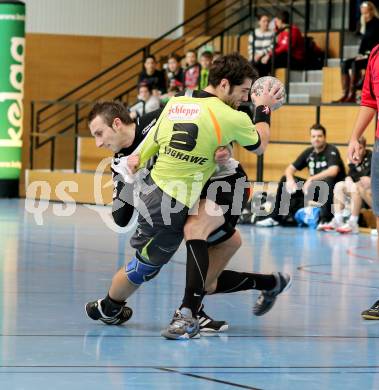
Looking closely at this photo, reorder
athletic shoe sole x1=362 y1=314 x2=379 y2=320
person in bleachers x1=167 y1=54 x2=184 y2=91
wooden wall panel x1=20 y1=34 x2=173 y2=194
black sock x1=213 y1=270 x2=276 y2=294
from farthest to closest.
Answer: wooden wall panel x1=20 y1=34 x2=173 y2=194
person in bleachers x1=167 y1=54 x2=184 y2=91
athletic shoe sole x1=362 y1=314 x2=379 y2=320
black sock x1=213 y1=270 x2=276 y2=294

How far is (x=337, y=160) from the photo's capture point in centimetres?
1278

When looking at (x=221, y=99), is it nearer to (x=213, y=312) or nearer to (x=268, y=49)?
(x=213, y=312)

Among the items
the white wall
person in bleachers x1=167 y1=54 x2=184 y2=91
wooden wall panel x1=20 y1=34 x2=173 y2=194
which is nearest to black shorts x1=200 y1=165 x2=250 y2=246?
person in bleachers x1=167 y1=54 x2=184 y2=91

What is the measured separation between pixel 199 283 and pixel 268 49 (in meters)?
11.4

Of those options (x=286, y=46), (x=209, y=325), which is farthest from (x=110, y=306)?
(x=286, y=46)

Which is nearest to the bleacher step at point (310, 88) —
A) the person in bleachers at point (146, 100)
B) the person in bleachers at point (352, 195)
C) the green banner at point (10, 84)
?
the person in bleachers at point (146, 100)

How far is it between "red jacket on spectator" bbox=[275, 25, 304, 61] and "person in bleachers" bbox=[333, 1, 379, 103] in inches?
71.0

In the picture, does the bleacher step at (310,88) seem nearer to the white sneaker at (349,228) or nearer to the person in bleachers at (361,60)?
the person in bleachers at (361,60)

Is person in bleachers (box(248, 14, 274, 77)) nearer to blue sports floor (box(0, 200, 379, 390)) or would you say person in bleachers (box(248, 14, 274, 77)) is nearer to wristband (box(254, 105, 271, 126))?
blue sports floor (box(0, 200, 379, 390))

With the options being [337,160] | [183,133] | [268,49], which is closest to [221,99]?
[183,133]

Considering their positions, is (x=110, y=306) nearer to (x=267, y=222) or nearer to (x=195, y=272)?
(x=195, y=272)

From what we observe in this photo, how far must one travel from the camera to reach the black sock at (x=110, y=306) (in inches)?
215

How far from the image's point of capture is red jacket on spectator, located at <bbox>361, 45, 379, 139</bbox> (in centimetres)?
590

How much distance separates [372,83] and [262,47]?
10529 mm
